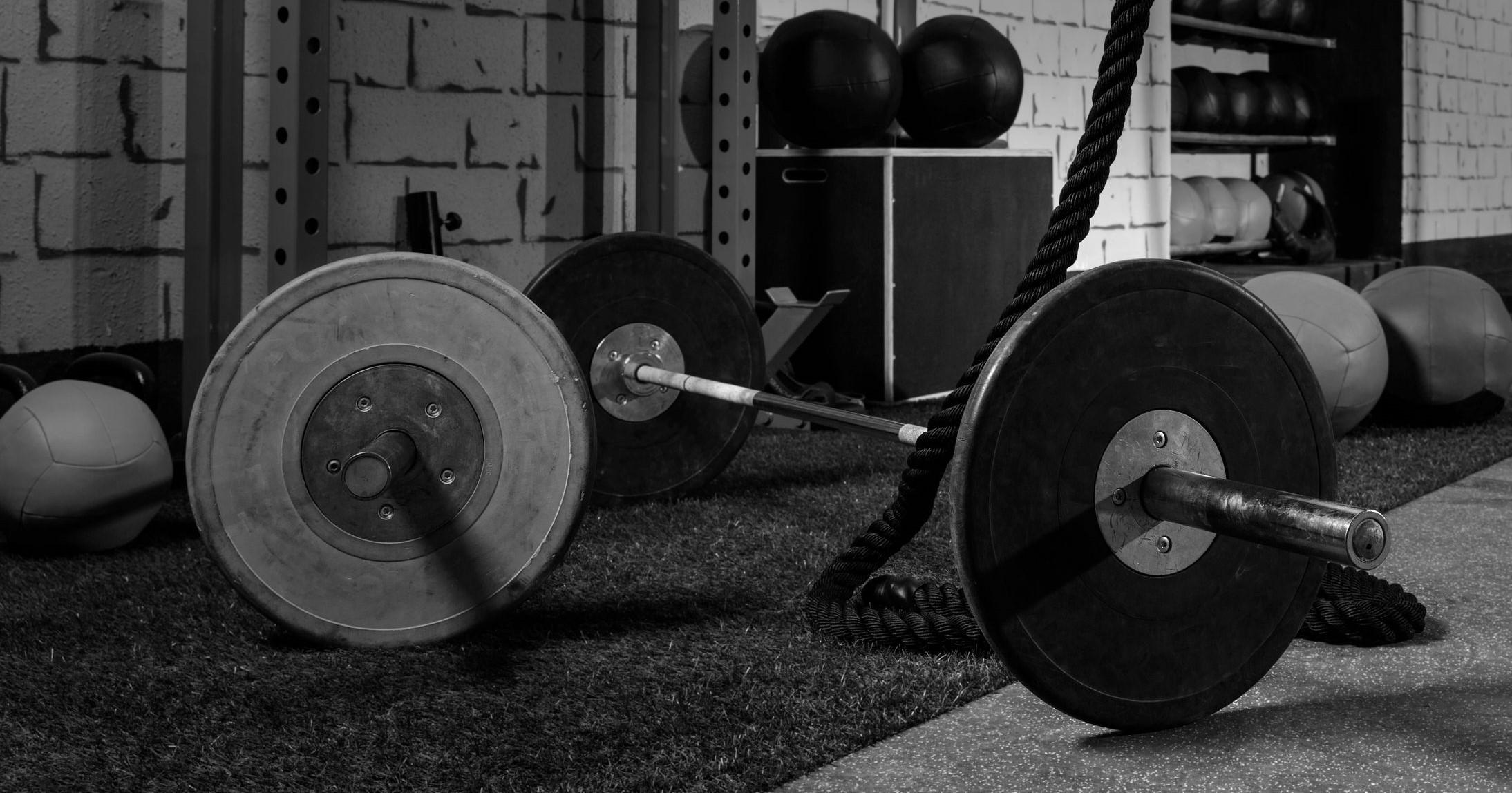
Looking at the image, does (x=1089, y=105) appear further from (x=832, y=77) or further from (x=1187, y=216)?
(x=832, y=77)

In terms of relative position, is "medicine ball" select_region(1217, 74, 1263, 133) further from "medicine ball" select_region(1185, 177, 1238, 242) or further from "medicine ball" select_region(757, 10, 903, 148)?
"medicine ball" select_region(757, 10, 903, 148)

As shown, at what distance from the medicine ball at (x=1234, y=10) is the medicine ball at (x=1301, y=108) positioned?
42 centimetres

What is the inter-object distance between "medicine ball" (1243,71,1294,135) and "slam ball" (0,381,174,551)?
4.58 metres

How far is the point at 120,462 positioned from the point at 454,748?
39.5 inches

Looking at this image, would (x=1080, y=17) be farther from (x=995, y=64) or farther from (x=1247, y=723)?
(x=1247, y=723)

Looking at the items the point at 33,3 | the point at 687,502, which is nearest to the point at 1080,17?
the point at 687,502

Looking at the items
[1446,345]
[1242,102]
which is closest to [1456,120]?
[1242,102]

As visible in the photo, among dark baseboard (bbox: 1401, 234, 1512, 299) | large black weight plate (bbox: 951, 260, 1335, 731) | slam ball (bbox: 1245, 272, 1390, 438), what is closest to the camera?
large black weight plate (bbox: 951, 260, 1335, 731)

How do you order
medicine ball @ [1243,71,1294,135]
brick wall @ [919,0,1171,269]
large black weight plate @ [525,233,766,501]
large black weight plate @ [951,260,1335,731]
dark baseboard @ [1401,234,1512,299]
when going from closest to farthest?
1. large black weight plate @ [951,260,1335,731]
2. large black weight plate @ [525,233,766,501]
3. brick wall @ [919,0,1171,269]
4. medicine ball @ [1243,71,1294,135]
5. dark baseboard @ [1401,234,1512,299]

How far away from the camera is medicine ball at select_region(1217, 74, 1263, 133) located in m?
5.24

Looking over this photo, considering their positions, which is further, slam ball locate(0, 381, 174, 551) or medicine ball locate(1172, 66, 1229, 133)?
medicine ball locate(1172, 66, 1229, 133)

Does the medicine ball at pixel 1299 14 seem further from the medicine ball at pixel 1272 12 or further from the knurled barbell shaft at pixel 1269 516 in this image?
the knurled barbell shaft at pixel 1269 516

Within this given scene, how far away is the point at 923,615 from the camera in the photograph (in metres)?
1.57

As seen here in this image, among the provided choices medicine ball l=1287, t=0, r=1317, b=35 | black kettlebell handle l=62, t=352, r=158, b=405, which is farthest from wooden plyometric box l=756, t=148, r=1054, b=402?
medicine ball l=1287, t=0, r=1317, b=35
